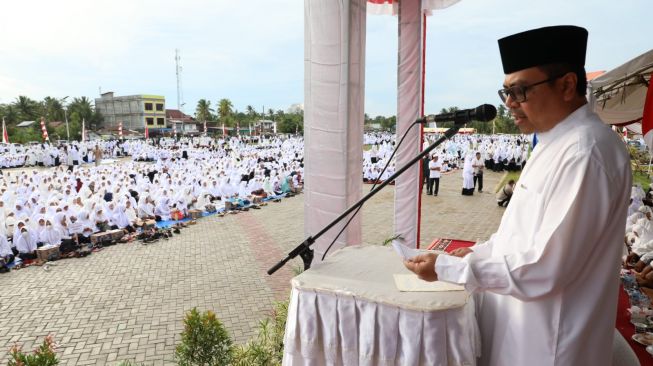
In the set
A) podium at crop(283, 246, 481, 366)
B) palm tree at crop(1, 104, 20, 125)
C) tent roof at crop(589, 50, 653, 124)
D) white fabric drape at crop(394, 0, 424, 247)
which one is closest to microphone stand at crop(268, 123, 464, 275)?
podium at crop(283, 246, 481, 366)

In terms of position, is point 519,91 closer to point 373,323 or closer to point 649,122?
point 373,323

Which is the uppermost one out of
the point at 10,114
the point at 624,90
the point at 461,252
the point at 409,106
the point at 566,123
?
the point at 10,114

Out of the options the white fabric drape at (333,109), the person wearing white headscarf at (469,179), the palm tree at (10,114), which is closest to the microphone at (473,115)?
the white fabric drape at (333,109)

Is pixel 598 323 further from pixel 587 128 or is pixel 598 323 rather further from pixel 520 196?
pixel 587 128

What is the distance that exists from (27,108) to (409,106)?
67361 mm

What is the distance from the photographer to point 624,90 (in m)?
6.40

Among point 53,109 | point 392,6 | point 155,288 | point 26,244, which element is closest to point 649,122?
point 392,6

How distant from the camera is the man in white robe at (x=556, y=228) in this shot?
4.32 feet

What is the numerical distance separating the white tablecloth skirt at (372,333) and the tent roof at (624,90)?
4485 mm

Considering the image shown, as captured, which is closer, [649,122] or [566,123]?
[566,123]

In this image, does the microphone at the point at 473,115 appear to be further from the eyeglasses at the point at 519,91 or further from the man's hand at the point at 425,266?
the man's hand at the point at 425,266

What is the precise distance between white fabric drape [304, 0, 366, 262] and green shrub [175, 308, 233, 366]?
1124 millimetres

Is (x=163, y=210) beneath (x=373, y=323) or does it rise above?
beneath

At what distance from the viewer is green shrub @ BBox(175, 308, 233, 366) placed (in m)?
2.95
